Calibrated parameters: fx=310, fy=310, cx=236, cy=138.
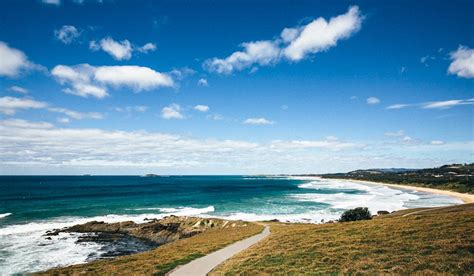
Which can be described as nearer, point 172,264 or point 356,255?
point 356,255

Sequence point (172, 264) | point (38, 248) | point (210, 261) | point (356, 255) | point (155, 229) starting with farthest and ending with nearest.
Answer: point (155, 229), point (38, 248), point (210, 261), point (172, 264), point (356, 255)

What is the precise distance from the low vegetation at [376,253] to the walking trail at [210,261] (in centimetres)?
94

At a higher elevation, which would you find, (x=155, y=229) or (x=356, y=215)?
(x=356, y=215)

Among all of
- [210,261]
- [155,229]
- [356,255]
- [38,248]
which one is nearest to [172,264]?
[210,261]

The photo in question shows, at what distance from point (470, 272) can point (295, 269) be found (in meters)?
8.45

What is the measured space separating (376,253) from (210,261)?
1158cm

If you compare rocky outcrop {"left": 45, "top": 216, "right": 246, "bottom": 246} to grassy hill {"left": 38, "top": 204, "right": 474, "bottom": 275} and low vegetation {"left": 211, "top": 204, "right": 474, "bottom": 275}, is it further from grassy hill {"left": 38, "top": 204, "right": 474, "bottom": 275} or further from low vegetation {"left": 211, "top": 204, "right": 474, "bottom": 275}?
low vegetation {"left": 211, "top": 204, "right": 474, "bottom": 275}

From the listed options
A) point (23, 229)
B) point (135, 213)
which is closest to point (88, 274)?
point (23, 229)

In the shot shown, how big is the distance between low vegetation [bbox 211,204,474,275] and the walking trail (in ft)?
3.09

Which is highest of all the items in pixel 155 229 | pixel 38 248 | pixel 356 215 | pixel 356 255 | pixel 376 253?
pixel 376 253

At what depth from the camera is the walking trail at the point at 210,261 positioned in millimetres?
20281

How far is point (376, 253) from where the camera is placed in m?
19.0

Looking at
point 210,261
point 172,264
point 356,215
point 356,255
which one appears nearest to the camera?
point 356,255

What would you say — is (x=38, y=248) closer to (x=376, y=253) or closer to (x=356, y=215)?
(x=376, y=253)
